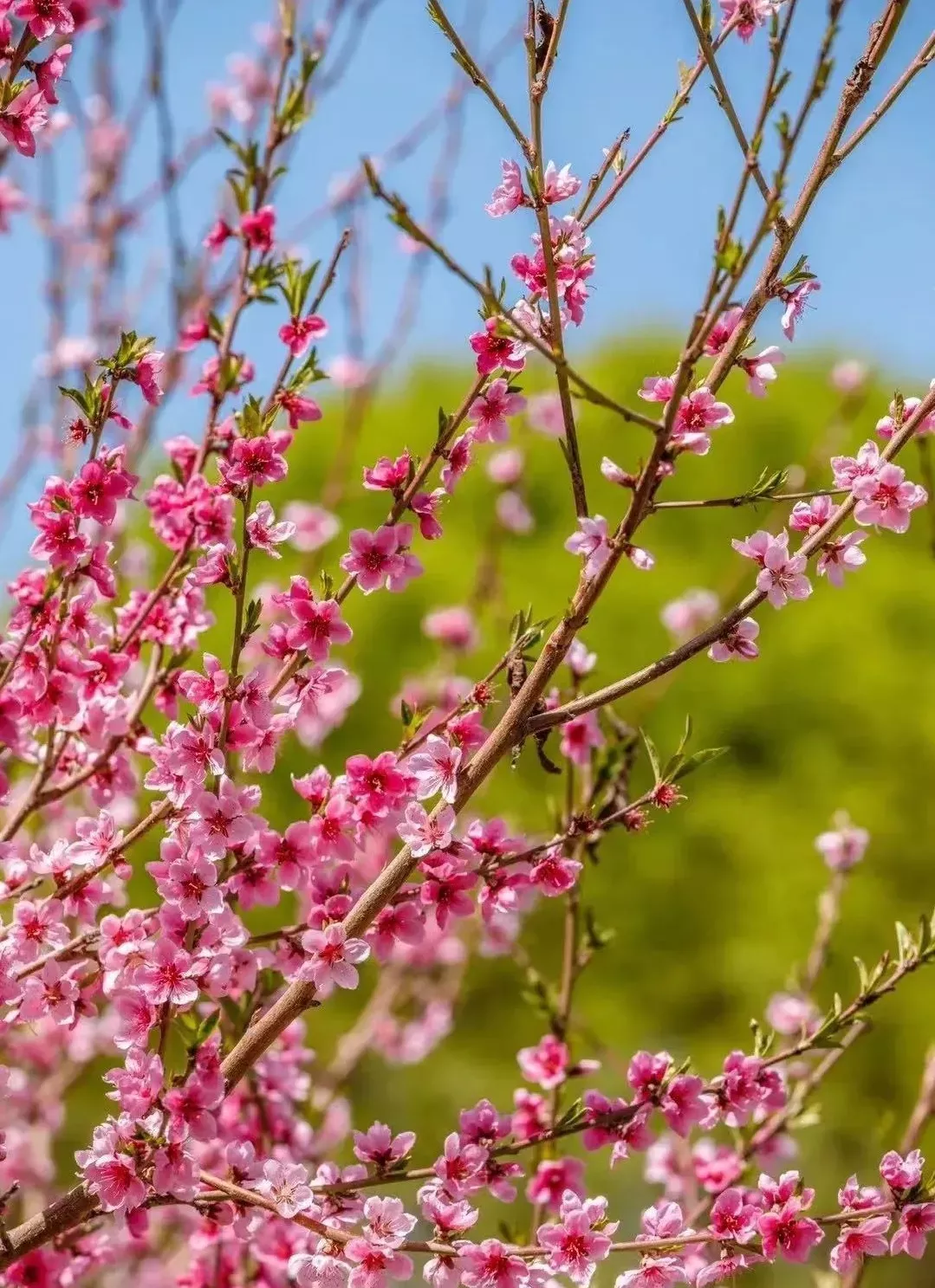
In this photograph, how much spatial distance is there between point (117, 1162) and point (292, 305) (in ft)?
3.25

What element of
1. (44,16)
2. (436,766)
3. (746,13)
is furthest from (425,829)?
(44,16)

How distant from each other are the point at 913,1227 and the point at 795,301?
1.03 m

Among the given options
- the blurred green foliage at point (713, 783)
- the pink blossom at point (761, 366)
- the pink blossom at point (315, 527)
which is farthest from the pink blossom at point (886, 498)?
the blurred green foliage at point (713, 783)

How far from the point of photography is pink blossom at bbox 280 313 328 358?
148 cm

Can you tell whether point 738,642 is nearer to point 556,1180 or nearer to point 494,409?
point 494,409

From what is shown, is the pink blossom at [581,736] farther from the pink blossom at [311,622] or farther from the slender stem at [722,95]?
the slender stem at [722,95]

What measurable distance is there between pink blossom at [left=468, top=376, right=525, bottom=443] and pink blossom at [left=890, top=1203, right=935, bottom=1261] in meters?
0.98

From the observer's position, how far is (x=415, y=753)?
51.3 inches

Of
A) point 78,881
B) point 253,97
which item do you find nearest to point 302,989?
point 78,881

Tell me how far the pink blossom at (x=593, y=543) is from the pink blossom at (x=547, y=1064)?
0.81 m

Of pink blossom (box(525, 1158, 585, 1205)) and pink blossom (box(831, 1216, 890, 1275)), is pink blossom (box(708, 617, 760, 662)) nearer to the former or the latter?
pink blossom (box(831, 1216, 890, 1275))

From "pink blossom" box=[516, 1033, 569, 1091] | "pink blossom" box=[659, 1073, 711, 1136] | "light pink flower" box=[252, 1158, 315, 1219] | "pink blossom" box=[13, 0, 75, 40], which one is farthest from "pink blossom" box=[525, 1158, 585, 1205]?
"pink blossom" box=[13, 0, 75, 40]

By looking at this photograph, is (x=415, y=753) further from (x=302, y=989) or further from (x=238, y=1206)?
(x=238, y=1206)

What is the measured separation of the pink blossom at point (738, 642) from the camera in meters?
1.26
